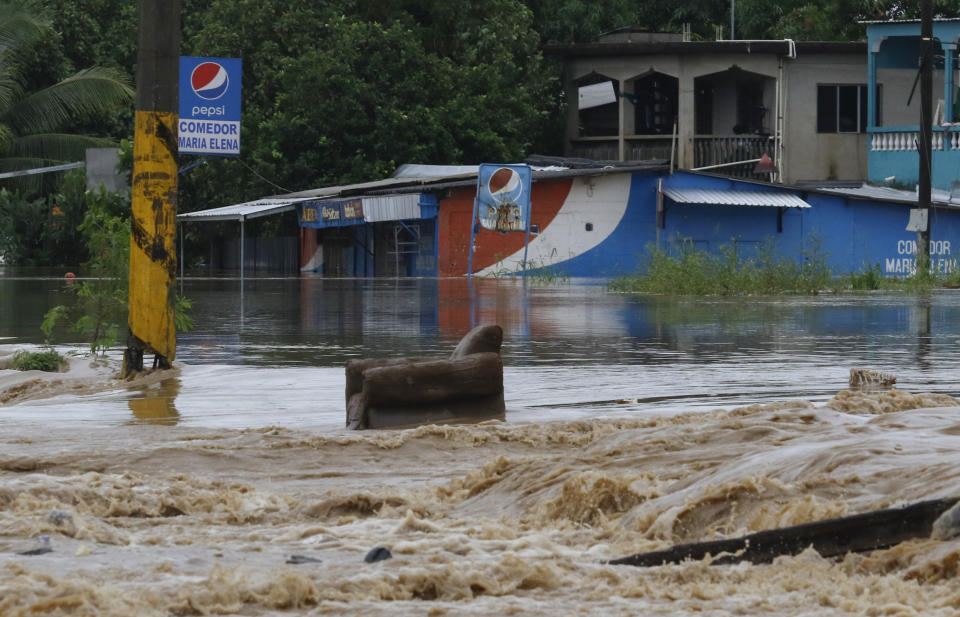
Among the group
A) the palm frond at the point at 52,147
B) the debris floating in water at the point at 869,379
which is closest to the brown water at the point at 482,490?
the debris floating in water at the point at 869,379

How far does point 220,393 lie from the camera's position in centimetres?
1048

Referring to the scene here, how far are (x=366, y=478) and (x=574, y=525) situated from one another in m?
1.67

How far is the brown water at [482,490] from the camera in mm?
4242

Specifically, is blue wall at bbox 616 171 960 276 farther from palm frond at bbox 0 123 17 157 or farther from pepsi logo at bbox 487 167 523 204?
palm frond at bbox 0 123 17 157

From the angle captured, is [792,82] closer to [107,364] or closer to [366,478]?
[107,364]

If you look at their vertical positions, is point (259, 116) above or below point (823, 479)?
above

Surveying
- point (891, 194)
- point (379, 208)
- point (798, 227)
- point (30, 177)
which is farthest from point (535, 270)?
point (30, 177)

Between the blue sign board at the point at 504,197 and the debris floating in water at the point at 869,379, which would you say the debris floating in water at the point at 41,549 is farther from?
the blue sign board at the point at 504,197

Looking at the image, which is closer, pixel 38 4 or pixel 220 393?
pixel 220 393

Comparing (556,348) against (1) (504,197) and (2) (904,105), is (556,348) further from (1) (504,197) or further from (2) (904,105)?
(2) (904,105)

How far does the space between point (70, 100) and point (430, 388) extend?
39555mm

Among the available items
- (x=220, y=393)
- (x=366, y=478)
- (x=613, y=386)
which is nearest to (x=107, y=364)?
(x=220, y=393)

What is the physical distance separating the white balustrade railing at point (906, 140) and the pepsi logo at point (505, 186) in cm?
1094

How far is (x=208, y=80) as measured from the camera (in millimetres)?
24781
